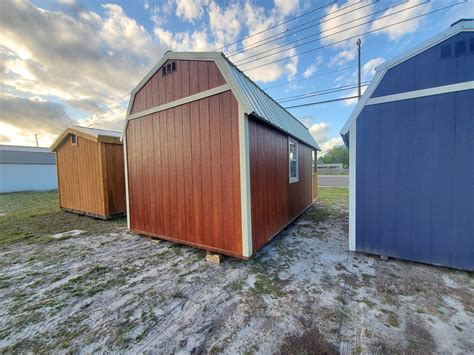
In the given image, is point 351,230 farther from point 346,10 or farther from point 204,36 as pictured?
point 346,10

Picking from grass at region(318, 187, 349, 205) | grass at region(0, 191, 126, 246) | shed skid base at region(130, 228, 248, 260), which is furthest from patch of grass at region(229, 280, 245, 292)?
grass at region(318, 187, 349, 205)

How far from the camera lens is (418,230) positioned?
289cm

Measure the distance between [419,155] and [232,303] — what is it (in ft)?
11.3

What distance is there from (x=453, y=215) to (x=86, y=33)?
10762 mm

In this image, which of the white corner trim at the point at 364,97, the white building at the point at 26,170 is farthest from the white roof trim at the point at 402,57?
the white building at the point at 26,170

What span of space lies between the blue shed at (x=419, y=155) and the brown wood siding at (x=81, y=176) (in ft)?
24.5

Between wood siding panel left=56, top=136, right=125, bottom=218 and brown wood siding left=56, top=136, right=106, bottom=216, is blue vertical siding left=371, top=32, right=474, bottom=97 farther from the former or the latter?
brown wood siding left=56, top=136, right=106, bottom=216

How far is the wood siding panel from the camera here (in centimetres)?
622

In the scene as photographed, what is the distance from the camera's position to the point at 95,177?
6406 millimetres

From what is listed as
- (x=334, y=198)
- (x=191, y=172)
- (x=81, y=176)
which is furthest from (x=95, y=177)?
(x=334, y=198)

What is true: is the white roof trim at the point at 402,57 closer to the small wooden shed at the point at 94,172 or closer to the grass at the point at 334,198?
the grass at the point at 334,198

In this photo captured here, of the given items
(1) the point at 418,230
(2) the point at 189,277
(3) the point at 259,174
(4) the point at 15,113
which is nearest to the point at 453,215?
(1) the point at 418,230

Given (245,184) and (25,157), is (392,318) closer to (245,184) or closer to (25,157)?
(245,184)

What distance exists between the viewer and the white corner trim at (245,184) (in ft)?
9.67
